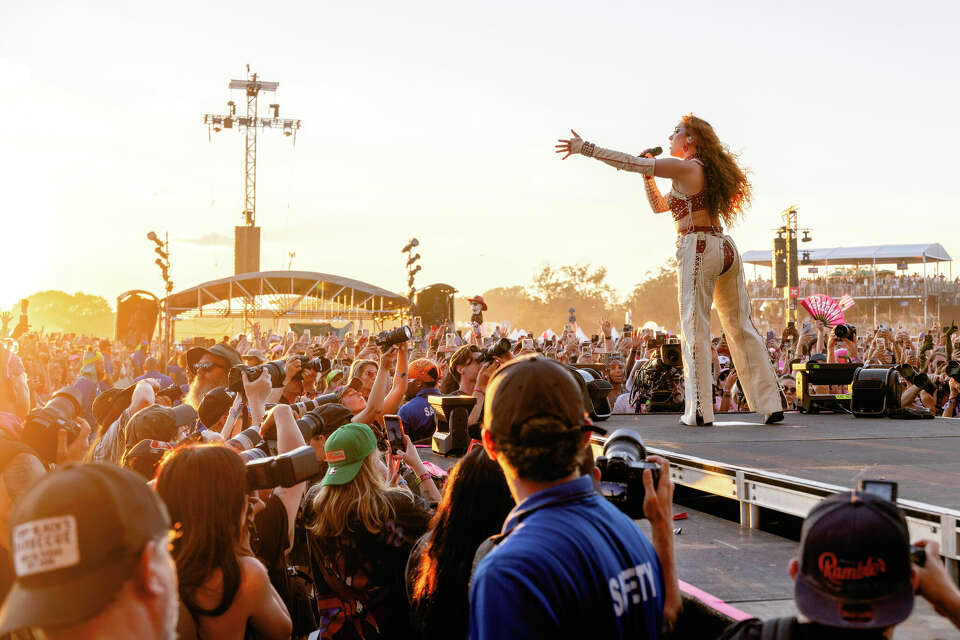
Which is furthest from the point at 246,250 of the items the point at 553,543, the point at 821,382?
the point at 553,543

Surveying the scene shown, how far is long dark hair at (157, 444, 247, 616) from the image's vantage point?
2.24 meters

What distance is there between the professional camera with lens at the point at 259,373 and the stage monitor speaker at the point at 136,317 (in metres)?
15.5

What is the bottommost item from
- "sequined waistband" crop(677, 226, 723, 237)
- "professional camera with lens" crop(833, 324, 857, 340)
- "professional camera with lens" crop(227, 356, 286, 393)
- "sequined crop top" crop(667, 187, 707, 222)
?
"professional camera with lens" crop(227, 356, 286, 393)

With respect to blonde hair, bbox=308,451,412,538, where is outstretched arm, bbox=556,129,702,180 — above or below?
above

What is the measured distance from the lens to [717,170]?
263 inches

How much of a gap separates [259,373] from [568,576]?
316 cm

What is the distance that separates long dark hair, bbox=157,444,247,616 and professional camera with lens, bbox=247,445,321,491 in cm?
12

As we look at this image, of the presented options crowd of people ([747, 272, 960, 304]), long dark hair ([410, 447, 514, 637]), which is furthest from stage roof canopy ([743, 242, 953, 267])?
long dark hair ([410, 447, 514, 637])

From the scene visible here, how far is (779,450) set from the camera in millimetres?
5172

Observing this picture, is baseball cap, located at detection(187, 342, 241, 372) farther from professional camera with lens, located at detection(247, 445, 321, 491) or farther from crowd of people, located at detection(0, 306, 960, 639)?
professional camera with lens, located at detection(247, 445, 321, 491)

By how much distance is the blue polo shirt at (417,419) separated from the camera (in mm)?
5527

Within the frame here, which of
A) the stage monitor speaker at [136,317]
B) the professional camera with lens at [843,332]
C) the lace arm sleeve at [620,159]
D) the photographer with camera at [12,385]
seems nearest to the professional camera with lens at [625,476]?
the lace arm sleeve at [620,159]

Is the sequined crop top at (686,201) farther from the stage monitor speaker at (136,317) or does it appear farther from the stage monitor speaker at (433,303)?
the stage monitor speaker at (433,303)

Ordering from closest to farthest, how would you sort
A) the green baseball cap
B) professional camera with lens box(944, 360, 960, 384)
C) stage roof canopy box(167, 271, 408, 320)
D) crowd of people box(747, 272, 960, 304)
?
the green baseball cap < professional camera with lens box(944, 360, 960, 384) < stage roof canopy box(167, 271, 408, 320) < crowd of people box(747, 272, 960, 304)
